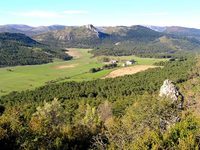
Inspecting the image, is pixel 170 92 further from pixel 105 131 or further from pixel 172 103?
pixel 105 131

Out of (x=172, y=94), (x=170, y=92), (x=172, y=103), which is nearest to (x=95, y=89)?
(x=170, y=92)

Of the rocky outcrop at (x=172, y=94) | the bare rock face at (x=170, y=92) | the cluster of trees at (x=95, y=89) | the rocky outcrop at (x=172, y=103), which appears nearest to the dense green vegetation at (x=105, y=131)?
the rocky outcrop at (x=172, y=103)

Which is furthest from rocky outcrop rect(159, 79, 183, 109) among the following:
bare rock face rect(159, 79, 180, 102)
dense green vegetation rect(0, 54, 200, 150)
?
dense green vegetation rect(0, 54, 200, 150)

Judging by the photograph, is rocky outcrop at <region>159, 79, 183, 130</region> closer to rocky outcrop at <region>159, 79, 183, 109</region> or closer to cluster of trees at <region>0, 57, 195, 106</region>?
rocky outcrop at <region>159, 79, 183, 109</region>

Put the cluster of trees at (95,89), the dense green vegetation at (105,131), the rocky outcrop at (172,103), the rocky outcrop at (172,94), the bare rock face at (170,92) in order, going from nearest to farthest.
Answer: the dense green vegetation at (105,131)
the rocky outcrop at (172,103)
the rocky outcrop at (172,94)
the bare rock face at (170,92)
the cluster of trees at (95,89)

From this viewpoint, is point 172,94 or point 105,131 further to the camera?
point 172,94

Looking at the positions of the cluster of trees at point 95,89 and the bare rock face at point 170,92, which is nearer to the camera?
the bare rock face at point 170,92

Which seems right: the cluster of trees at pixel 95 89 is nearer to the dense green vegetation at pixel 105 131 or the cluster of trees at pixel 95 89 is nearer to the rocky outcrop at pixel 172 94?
the rocky outcrop at pixel 172 94

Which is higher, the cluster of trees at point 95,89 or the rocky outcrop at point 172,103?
the rocky outcrop at point 172,103

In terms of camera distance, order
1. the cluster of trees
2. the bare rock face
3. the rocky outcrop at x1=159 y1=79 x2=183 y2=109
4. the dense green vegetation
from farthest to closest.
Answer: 1. the cluster of trees
2. the bare rock face
3. the rocky outcrop at x1=159 y1=79 x2=183 y2=109
4. the dense green vegetation

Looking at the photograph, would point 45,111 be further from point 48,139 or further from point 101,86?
point 101,86

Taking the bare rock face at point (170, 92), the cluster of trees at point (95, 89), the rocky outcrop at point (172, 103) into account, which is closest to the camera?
the rocky outcrop at point (172, 103)
